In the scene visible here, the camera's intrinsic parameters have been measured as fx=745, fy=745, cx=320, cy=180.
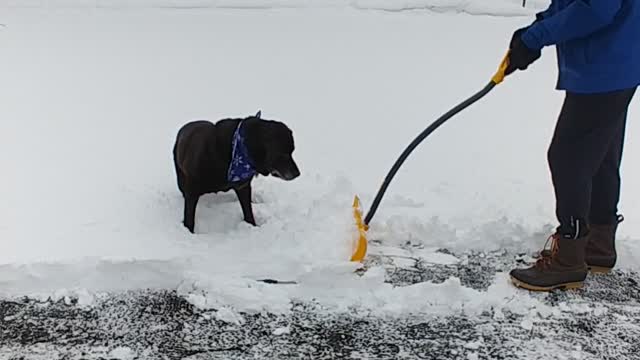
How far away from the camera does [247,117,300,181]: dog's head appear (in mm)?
2957

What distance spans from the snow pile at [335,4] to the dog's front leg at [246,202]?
5.21m

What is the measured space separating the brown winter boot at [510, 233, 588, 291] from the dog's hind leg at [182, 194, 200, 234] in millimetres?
1365

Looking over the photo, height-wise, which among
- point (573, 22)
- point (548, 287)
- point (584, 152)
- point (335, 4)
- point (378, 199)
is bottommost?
point (548, 287)

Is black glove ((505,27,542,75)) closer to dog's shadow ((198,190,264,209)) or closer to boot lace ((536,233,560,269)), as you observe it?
boot lace ((536,233,560,269))

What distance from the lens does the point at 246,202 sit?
327 centimetres

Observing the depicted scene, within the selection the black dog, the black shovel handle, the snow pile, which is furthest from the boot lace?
the snow pile

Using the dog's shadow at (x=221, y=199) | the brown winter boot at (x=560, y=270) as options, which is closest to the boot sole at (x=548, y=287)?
the brown winter boot at (x=560, y=270)

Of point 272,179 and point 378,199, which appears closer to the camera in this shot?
point 378,199

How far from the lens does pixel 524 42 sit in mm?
2615

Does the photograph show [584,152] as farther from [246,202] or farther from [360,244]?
[246,202]

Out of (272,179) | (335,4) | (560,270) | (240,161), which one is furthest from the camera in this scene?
(335,4)

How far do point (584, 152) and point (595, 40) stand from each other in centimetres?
40

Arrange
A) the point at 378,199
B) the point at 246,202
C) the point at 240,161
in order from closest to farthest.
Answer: the point at 240,161, the point at 378,199, the point at 246,202

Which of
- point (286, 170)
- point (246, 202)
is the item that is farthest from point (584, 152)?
point (246, 202)
